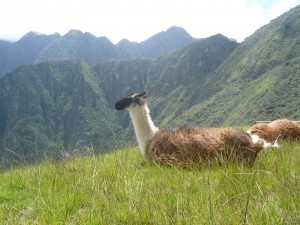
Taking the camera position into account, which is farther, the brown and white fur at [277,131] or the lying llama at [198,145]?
the brown and white fur at [277,131]

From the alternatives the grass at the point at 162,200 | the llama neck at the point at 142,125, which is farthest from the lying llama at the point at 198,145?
the grass at the point at 162,200

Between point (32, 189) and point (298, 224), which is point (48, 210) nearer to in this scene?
point (32, 189)

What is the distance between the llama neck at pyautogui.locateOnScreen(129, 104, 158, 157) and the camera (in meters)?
10.0

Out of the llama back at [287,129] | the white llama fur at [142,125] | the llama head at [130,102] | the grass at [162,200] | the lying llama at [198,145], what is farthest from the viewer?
the llama back at [287,129]

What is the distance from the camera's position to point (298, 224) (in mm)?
2752

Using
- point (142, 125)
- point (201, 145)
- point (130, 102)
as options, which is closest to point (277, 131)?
point (142, 125)

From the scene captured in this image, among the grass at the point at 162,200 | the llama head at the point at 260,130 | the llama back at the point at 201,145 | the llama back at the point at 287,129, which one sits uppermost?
the grass at the point at 162,200

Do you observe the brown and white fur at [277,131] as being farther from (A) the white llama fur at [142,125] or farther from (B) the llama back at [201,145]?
(B) the llama back at [201,145]

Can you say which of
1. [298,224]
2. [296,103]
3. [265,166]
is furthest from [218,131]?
[296,103]

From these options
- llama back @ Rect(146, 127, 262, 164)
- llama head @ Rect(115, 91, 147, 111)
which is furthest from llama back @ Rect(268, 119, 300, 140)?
llama head @ Rect(115, 91, 147, 111)

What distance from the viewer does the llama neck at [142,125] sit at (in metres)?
10.0

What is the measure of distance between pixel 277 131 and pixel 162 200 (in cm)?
903

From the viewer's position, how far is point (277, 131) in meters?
12.1

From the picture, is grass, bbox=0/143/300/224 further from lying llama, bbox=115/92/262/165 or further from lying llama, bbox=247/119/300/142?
lying llama, bbox=247/119/300/142
